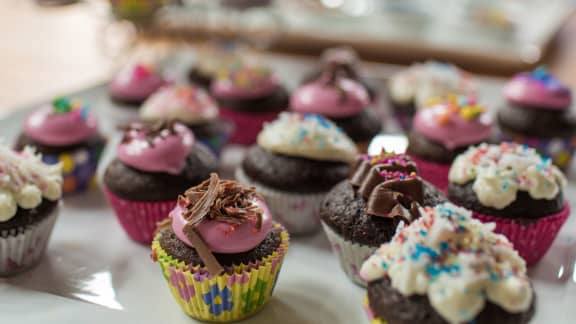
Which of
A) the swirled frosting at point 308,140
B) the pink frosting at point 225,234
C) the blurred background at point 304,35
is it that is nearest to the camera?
the pink frosting at point 225,234

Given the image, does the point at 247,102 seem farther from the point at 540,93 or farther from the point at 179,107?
the point at 540,93

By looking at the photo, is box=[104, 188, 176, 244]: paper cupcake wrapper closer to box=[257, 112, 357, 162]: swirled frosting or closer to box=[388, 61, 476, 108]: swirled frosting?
box=[257, 112, 357, 162]: swirled frosting

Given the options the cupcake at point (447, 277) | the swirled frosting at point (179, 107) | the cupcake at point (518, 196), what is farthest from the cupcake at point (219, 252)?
the swirled frosting at point (179, 107)

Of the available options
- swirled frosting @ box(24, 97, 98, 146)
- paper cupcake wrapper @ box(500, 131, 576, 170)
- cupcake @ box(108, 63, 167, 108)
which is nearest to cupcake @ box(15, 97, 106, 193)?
swirled frosting @ box(24, 97, 98, 146)

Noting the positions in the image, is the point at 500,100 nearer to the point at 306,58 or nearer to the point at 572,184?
the point at 572,184

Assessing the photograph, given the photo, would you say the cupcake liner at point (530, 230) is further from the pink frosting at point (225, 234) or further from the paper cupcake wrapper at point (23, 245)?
the paper cupcake wrapper at point (23, 245)

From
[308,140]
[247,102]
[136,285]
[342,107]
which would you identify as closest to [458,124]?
[342,107]

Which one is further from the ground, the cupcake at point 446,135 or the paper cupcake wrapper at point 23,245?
the cupcake at point 446,135
